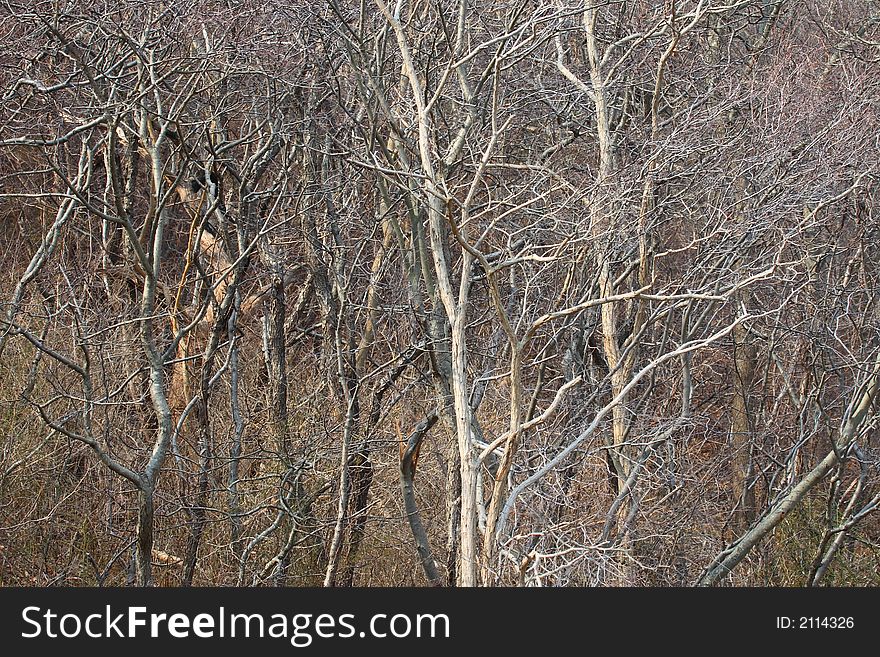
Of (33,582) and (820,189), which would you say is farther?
(33,582)

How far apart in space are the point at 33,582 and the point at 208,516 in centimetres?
137

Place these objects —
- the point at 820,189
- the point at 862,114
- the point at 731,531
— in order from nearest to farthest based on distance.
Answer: the point at 820,189
the point at 862,114
the point at 731,531

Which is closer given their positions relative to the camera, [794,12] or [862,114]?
[862,114]

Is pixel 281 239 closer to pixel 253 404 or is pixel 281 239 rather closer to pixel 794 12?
pixel 253 404

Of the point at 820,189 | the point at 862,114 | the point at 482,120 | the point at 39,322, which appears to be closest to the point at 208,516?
the point at 39,322

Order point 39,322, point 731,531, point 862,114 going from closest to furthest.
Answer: point 862,114, point 731,531, point 39,322

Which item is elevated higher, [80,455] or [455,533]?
→ [80,455]

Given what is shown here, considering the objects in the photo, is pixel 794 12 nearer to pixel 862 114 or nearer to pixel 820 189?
pixel 862 114

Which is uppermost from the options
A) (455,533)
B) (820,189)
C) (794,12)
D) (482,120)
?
(794,12)

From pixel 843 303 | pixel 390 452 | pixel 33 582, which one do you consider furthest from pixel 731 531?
pixel 33 582

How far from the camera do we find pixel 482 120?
20.0 ft

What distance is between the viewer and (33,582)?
7.61 metres

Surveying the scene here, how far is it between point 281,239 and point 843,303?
153 inches

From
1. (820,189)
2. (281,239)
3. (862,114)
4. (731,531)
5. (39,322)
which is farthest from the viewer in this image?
(39,322)
